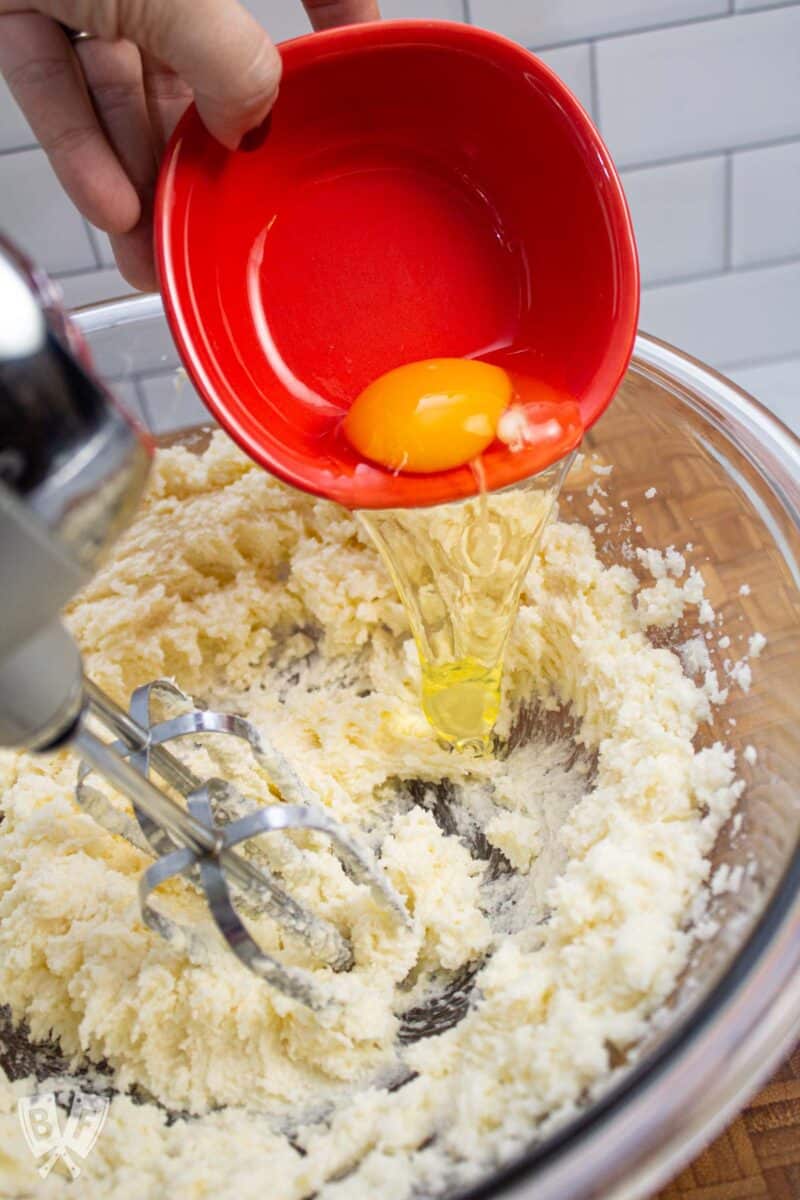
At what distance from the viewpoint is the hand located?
906 millimetres

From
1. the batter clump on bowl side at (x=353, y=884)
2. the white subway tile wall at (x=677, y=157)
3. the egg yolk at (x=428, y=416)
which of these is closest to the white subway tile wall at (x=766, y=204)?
the white subway tile wall at (x=677, y=157)

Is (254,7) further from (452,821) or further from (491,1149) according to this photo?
(491,1149)

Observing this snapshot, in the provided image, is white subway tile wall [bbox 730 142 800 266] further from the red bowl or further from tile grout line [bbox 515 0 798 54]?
the red bowl

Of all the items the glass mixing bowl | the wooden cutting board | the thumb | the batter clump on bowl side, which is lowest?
the wooden cutting board

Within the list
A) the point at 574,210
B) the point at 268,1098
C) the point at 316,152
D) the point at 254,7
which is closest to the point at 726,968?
the point at 268,1098

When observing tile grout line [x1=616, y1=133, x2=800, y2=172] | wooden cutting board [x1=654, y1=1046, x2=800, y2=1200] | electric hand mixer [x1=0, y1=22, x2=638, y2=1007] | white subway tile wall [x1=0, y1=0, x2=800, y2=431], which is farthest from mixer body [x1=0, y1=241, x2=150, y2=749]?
tile grout line [x1=616, y1=133, x2=800, y2=172]

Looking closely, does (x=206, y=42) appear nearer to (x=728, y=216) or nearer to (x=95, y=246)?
(x=95, y=246)

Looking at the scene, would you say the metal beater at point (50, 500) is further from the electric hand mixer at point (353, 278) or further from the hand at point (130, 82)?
the hand at point (130, 82)

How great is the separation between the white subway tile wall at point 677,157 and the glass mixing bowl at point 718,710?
1.32 feet

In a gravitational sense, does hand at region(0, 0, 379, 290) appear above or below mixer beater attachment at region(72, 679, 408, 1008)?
above

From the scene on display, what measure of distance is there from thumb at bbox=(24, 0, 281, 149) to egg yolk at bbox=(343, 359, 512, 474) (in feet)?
0.95

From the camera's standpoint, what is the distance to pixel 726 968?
82 centimetres

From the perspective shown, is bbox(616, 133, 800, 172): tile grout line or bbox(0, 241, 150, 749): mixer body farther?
bbox(616, 133, 800, 172): tile grout line

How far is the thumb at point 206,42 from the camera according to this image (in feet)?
2.94
